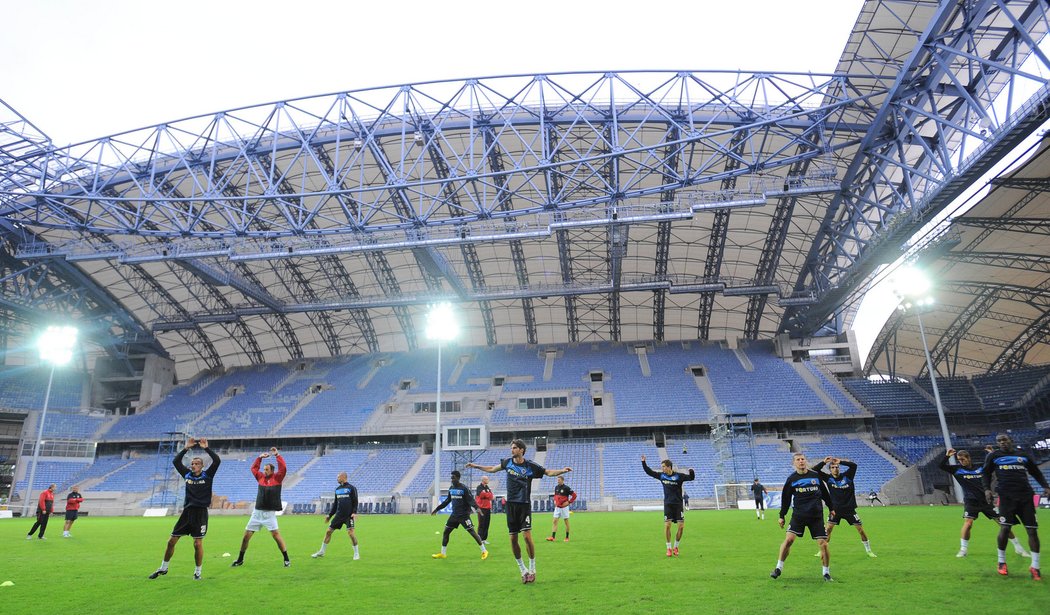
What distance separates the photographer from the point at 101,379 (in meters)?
57.8

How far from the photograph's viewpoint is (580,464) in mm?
42156

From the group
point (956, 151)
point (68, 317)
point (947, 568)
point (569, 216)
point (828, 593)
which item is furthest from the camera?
point (68, 317)

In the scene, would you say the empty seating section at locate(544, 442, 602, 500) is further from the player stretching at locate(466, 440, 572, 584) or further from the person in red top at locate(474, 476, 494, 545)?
the player stretching at locate(466, 440, 572, 584)

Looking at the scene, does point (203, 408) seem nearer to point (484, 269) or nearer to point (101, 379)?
point (101, 379)

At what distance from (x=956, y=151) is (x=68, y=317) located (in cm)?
6108

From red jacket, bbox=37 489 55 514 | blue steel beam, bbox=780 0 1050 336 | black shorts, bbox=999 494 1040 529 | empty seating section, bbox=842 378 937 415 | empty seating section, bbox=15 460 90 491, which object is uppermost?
blue steel beam, bbox=780 0 1050 336

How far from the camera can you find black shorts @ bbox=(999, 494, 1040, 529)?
28.2 feet

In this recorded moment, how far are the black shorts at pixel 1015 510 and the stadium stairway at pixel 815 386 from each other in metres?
37.9

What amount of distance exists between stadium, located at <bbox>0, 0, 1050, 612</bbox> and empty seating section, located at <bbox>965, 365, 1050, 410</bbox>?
34 cm

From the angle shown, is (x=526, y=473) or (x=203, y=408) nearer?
(x=526, y=473)

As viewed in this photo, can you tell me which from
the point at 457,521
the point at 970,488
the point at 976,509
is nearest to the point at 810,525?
the point at 976,509

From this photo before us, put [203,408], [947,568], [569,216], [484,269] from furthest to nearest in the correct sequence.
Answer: [203,408] → [484,269] → [569,216] → [947,568]

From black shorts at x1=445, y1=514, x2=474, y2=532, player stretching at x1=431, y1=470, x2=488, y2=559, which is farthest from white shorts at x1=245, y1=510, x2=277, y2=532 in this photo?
black shorts at x1=445, y1=514, x2=474, y2=532

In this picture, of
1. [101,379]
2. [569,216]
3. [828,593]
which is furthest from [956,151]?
[101,379]
